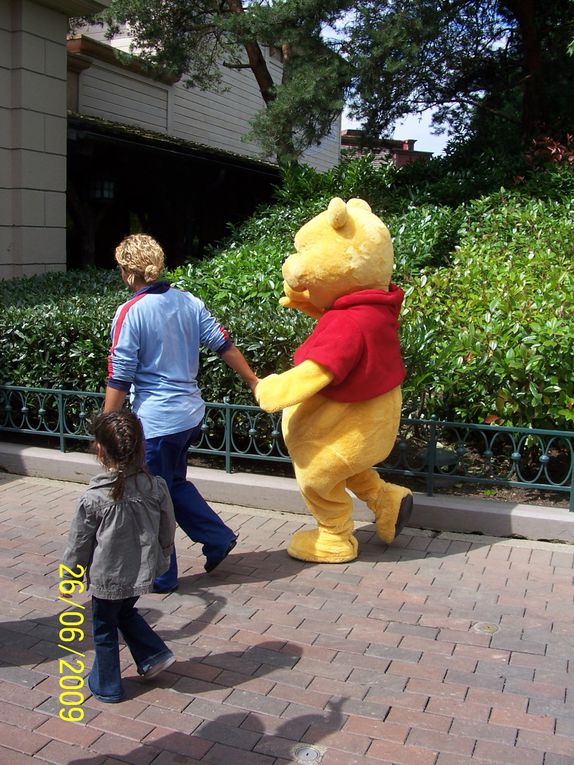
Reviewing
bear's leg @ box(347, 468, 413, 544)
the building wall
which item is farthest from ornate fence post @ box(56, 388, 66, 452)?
the building wall

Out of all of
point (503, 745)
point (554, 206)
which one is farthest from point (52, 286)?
point (503, 745)

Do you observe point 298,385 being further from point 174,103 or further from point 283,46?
point 174,103

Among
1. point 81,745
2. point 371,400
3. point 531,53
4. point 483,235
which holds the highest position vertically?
point 531,53

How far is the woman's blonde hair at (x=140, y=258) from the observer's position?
388 cm

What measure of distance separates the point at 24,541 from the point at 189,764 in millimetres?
2466

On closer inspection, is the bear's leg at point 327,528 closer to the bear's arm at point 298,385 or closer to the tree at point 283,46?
the bear's arm at point 298,385

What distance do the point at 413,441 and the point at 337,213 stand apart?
88.5 inches

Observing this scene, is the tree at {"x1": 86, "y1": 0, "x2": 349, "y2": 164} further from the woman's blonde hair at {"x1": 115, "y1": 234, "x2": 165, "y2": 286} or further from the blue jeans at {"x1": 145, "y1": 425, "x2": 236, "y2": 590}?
the blue jeans at {"x1": 145, "y1": 425, "x2": 236, "y2": 590}

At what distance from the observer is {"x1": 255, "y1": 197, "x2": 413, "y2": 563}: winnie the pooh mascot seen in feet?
13.0

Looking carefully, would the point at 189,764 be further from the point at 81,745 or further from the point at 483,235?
the point at 483,235

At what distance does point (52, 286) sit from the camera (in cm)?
851

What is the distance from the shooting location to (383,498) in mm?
4535

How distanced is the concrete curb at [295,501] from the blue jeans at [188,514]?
1.15 m
